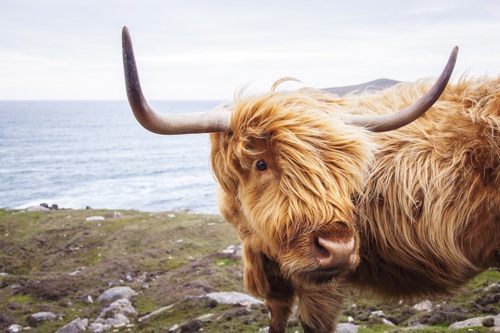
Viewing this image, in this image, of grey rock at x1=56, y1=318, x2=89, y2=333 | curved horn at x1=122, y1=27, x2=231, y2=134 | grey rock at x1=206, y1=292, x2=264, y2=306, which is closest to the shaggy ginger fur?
curved horn at x1=122, y1=27, x2=231, y2=134

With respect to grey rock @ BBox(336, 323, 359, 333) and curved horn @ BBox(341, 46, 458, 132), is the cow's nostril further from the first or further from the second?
grey rock @ BBox(336, 323, 359, 333)

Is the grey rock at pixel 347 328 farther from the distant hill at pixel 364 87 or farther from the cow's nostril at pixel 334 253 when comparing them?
the cow's nostril at pixel 334 253

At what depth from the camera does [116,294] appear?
24.8ft

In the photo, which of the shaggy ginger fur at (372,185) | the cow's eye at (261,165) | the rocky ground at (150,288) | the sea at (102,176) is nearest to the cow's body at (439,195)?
the shaggy ginger fur at (372,185)

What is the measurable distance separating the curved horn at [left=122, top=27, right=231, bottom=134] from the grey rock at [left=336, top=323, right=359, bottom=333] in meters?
3.32

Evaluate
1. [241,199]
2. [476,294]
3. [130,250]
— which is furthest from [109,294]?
[476,294]

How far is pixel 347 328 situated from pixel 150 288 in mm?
4236

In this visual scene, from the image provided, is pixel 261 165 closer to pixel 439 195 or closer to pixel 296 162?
pixel 296 162

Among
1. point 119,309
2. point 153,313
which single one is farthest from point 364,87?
point 119,309

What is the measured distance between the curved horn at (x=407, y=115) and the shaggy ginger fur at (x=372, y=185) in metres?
0.10

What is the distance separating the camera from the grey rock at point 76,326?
6012 millimetres

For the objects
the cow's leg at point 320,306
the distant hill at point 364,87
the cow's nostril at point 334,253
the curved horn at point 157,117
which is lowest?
the cow's leg at point 320,306

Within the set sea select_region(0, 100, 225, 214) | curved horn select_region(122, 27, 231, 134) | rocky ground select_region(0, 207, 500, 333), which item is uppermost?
curved horn select_region(122, 27, 231, 134)

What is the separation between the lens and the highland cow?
2633 mm
